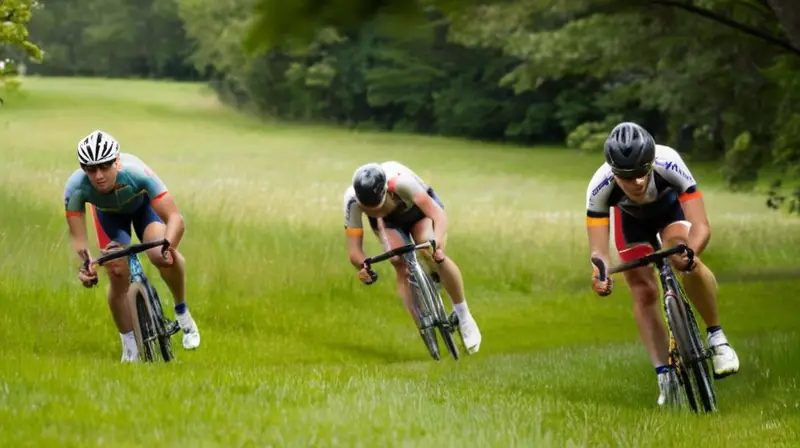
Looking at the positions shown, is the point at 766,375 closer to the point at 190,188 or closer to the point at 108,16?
the point at 190,188

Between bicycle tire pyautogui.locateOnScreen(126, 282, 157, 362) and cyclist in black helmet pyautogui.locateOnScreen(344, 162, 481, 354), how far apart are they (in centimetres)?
188

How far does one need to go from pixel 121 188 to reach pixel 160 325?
104 centimetres

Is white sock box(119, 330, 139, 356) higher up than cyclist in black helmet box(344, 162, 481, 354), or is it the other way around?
cyclist in black helmet box(344, 162, 481, 354)

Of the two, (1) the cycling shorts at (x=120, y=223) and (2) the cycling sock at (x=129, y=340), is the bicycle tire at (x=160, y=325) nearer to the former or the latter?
(2) the cycling sock at (x=129, y=340)

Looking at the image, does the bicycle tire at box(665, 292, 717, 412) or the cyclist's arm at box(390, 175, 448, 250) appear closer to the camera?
the bicycle tire at box(665, 292, 717, 412)

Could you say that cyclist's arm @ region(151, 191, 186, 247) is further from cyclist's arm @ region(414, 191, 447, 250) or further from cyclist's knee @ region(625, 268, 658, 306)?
cyclist's knee @ region(625, 268, 658, 306)

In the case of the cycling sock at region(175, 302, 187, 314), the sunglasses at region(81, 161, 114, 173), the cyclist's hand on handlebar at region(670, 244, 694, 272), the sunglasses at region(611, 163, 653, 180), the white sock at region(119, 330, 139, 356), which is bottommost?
the cyclist's hand on handlebar at region(670, 244, 694, 272)

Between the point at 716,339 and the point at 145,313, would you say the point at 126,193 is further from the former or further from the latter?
the point at 716,339

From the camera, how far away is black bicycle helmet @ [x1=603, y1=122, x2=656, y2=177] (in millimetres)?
7379

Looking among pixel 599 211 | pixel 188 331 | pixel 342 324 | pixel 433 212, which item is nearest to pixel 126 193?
pixel 188 331

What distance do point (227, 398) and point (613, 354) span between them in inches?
214

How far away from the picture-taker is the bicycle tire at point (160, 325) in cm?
997

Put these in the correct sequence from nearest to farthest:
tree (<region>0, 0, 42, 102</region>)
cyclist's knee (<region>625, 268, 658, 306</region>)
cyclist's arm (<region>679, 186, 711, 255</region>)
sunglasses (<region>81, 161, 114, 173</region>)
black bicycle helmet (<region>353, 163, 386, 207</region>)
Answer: cyclist's arm (<region>679, 186, 711, 255</region>), cyclist's knee (<region>625, 268, 658, 306</region>), sunglasses (<region>81, 161, 114, 173</region>), black bicycle helmet (<region>353, 163, 386, 207</region>), tree (<region>0, 0, 42, 102</region>)

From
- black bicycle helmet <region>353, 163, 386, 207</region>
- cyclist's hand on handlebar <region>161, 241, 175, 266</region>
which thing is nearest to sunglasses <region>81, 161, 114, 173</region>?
cyclist's hand on handlebar <region>161, 241, 175, 266</region>
